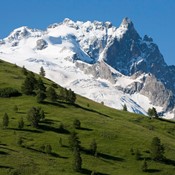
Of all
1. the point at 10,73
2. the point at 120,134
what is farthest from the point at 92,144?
the point at 10,73

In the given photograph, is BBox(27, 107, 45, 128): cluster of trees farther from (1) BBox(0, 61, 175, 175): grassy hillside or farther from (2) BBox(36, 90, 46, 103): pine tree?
(2) BBox(36, 90, 46, 103): pine tree

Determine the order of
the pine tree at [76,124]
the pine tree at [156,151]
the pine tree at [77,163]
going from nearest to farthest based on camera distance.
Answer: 1. the pine tree at [77,163]
2. the pine tree at [156,151]
3. the pine tree at [76,124]

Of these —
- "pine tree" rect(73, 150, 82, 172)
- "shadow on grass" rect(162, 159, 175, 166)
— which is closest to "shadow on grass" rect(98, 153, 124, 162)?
"shadow on grass" rect(162, 159, 175, 166)

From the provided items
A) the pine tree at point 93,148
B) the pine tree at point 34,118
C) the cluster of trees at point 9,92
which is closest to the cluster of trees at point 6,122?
the pine tree at point 34,118

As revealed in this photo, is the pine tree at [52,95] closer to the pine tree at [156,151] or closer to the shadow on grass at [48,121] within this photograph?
the shadow on grass at [48,121]

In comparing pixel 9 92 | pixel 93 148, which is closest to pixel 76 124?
pixel 93 148

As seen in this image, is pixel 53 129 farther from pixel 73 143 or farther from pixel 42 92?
pixel 42 92

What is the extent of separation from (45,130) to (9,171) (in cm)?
3134

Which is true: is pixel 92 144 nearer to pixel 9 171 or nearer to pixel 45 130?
pixel 45 130

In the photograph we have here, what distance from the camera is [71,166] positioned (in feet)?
292

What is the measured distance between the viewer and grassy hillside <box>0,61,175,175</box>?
86562mm

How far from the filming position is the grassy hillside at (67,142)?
86.6 meters

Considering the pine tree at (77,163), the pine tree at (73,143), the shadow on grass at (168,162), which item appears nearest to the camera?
the pine tree at (77,163)

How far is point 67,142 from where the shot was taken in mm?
103750
